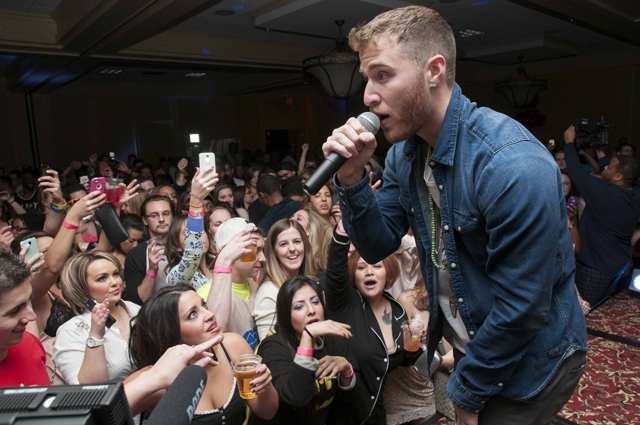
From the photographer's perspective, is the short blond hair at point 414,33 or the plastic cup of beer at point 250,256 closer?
the short blond hair at point 414,33

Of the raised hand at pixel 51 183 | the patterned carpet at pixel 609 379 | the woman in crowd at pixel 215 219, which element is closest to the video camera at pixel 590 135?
the patterned carpet at pixel 609 379

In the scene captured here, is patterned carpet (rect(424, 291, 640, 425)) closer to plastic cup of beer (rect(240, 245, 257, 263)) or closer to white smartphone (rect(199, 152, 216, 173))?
plastic cup of beer (rect(240, 245, 257, 263))

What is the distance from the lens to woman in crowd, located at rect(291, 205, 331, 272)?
9.18 ft

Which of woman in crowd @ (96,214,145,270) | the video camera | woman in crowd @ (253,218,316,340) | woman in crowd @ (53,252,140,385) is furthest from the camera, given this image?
the video camera

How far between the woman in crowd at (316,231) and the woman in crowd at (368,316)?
1.45ft

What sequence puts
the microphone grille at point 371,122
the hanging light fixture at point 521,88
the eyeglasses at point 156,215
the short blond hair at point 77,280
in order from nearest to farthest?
1. the microphone grille at point 371,122
2. the short blond hair at point 77,280
3. the eyeglasses at point 156,215
4. the hanging light fixture at point 521,88

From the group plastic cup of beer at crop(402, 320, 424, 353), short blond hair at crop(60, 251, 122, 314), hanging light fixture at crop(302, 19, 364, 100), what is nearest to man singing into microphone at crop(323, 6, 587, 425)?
plastic cup of beer at crop(402, 320, 424, 353)

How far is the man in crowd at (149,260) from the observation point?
2.70 metres

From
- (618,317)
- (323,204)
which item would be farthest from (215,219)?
(618,317)

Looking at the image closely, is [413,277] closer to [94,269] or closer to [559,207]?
[94,269]

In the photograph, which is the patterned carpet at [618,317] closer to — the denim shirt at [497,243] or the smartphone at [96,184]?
the denim shirt at [497,243]

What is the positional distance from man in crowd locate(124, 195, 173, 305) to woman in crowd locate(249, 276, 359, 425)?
1008 millimetres

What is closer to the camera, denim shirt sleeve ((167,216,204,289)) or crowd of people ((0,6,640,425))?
crowd of people ((0,6,640,425))

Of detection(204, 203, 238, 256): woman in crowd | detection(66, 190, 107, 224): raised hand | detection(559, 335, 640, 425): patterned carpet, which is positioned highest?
detection(66, 190, 107, 224): raised hand
